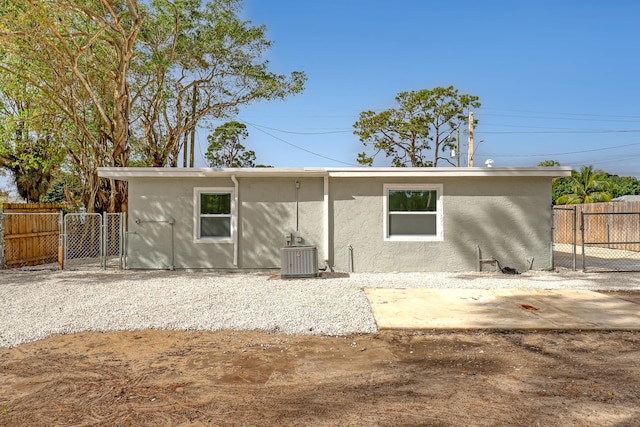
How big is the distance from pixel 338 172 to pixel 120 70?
8.55m

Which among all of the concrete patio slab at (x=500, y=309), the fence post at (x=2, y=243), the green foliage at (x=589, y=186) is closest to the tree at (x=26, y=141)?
the fence post at (x=2, y=243)

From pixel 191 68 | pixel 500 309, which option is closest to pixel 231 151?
pixel 191 68

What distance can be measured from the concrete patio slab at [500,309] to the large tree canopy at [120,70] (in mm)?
11146

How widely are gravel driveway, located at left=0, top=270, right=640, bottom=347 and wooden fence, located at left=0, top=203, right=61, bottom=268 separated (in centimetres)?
99

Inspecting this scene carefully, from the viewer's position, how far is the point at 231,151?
32.0 meters

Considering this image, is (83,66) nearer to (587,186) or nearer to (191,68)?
(191,68)

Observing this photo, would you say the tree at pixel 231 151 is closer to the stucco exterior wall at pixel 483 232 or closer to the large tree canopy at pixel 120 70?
the large tree canopy at pixel 120 70

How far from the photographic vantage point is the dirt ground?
302 cm

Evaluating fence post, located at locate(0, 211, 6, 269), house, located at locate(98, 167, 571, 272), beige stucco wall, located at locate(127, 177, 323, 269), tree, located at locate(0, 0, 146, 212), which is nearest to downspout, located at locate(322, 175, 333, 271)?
house, located at locate(98, 167, 571, 272)

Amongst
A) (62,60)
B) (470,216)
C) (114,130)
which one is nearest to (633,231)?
(470,216)

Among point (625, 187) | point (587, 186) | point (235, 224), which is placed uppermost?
point (625, 187)

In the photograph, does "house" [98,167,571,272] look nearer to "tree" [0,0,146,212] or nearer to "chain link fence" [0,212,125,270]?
"chain link fence" [0,212,125,270]

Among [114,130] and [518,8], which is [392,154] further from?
[114,130]

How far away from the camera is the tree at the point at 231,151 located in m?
31.1
